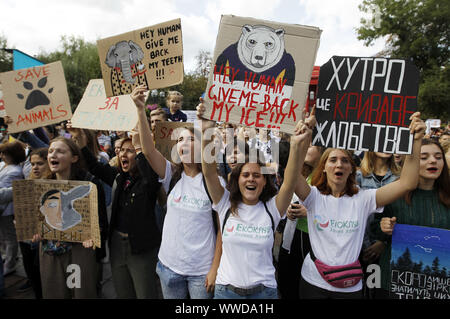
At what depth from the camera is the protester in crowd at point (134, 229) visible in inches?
97.5

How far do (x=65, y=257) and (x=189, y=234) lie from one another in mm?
1303

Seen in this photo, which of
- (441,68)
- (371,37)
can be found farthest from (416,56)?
(371,37)

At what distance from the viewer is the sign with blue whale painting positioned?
2.10m

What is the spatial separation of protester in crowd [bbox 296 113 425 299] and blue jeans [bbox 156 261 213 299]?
76cm

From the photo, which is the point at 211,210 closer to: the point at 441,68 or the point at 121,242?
the point at 121,242

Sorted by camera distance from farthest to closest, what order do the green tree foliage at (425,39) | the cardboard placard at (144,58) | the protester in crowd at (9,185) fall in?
the green tree foliage at (425,39) → the protester in crowd at (9,185) → the cardboard placard at (144,58)

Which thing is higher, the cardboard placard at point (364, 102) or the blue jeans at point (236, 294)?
the cardboard placard at point (364, 102)

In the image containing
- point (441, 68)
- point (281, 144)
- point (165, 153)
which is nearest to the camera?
point (165, 153)

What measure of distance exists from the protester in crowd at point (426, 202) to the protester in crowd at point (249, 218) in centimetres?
89

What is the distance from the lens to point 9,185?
3.43 metres

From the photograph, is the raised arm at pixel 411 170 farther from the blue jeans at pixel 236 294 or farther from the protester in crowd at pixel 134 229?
the protester in crowd at pixel 134 229

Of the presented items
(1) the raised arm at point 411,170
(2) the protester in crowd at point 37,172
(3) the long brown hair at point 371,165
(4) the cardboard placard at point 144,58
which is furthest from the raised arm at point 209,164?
(3) the long brown hair at point 371,165

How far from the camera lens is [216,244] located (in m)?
2.24

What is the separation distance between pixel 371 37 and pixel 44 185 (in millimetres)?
26894
